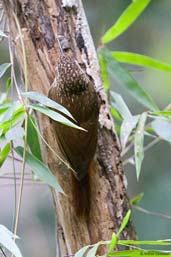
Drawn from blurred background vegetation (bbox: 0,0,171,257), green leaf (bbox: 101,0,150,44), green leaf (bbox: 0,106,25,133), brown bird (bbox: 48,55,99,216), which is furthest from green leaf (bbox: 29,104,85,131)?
blurred background vegetation (bbox: 0,0,171,257)

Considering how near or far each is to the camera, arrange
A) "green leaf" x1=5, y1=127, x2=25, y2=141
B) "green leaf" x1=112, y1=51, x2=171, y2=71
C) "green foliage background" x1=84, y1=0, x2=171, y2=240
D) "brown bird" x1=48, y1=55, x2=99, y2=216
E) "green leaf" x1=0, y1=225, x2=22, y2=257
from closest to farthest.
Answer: "green leaf" x1=0, y1=225, x2=22, y2=257 < "green leaf" x1=5, y1=127, x2=25, y2=141 < "brown bird" x1=48, y1=55, x2=99, y2=216 < "green leaf" x1=112, y1=51, x2=171, y2=71 < "green foliage background" x1=84, y1=0, x2=171, y2=240

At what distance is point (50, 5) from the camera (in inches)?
63.4

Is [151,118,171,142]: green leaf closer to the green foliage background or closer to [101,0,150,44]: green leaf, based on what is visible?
[101,0,150,44]: green leaf

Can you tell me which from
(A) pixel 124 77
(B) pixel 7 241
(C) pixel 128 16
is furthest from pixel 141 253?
(C) pixel 128 16

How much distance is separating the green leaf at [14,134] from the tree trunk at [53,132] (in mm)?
184

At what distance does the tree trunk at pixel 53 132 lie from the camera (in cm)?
158

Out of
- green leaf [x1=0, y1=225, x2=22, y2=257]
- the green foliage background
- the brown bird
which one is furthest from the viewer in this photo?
the green foliage background

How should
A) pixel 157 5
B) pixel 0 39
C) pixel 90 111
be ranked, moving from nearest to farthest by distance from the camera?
pixel 90 111 → pixel 0 39 → pixel 157 5

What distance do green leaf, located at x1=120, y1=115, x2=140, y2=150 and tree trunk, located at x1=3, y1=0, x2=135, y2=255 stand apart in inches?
0.8

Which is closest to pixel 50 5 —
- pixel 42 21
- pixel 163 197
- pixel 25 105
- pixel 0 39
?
pixel 42 21

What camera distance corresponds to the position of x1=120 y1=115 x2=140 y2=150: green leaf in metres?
1.61

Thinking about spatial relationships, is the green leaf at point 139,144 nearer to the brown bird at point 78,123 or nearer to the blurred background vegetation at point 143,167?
the brown bird at point 78,123

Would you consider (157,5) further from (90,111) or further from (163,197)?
(90,111)

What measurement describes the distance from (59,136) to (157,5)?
1452mm
